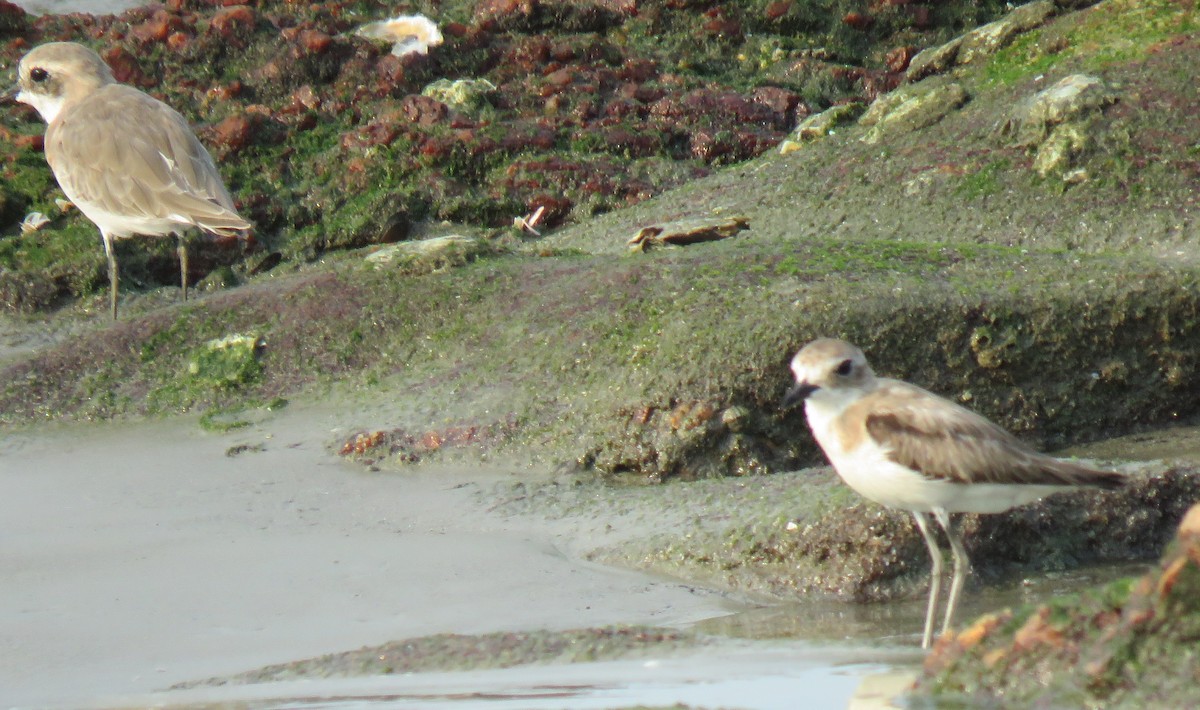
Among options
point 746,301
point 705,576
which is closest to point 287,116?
point 746,301

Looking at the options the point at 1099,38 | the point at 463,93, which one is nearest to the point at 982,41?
the point at 1099,38

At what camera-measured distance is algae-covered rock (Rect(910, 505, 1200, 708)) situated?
2.88m

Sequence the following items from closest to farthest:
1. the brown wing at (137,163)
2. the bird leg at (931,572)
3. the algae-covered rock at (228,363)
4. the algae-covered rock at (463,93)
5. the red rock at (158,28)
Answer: the bird leg at (931,572) < the algae-covered rock at (228,363) < the brown wing at (137,163) < the algae-covered rock at (463,93) < the red rock at (158,28)

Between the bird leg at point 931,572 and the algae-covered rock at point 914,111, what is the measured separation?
4238 millimetres

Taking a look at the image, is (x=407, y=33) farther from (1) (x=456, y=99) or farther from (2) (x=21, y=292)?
(2) (x=21, y=292)

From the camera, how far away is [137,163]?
8250 millimetres

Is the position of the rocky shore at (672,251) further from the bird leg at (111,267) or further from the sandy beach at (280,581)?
the sandy beach at (280,581)

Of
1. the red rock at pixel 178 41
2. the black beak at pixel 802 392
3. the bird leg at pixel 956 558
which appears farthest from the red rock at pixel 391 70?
the bird leg at pixel 956 558

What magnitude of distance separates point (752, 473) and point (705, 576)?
1052 millimetres

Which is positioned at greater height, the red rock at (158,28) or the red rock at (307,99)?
the red rock at (158,28)

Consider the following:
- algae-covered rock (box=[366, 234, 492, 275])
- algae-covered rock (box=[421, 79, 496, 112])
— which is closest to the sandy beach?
algae-covered rock (box=[366, 234, 492, 275])

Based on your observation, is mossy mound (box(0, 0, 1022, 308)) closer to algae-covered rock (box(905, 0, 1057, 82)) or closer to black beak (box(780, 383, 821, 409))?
algae-covered rock (box(905, 0, 1057, 82))

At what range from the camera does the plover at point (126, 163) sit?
26.3 ft

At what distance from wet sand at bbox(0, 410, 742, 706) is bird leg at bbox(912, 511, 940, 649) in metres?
0.62
